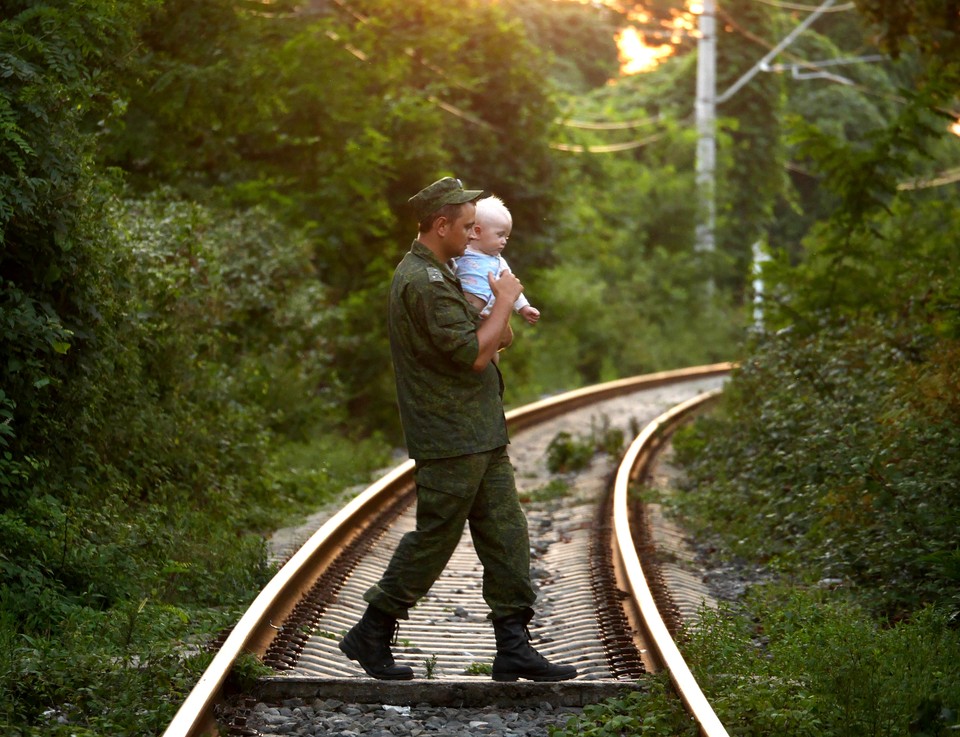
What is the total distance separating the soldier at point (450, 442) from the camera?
18.0 ft

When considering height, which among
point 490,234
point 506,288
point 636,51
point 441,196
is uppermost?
point 441,196

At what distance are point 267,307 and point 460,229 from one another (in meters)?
8.27

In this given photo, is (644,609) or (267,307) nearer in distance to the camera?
(644,609)

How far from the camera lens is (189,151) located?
14.0 m

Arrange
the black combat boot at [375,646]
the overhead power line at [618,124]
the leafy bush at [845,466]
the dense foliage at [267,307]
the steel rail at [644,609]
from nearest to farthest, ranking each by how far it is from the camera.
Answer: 1. the steel rail at [644,609]
2. the black combat boot at [375,646]
3. the dense foliage at [267,307]
4. the leafy bush at [845,466]
5. the overhead power line at [618,124]

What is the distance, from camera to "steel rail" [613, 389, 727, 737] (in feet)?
16.2

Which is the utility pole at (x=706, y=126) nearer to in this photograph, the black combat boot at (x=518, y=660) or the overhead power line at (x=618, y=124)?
the overhead power line at (x=618, y=124)

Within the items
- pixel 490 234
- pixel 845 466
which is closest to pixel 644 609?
pixel 490 234

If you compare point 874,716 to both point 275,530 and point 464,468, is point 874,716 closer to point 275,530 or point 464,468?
point 464,468

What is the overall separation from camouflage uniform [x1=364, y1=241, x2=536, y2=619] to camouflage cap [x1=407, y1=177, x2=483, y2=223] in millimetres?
160

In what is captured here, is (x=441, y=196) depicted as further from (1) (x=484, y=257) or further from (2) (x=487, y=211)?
(1) (x=484, y=257)

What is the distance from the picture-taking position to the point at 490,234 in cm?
569

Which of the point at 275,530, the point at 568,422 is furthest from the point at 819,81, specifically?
the point at 275,530

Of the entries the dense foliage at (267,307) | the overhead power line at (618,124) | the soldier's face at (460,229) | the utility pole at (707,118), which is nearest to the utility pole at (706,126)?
the utility pole at (707,118)
